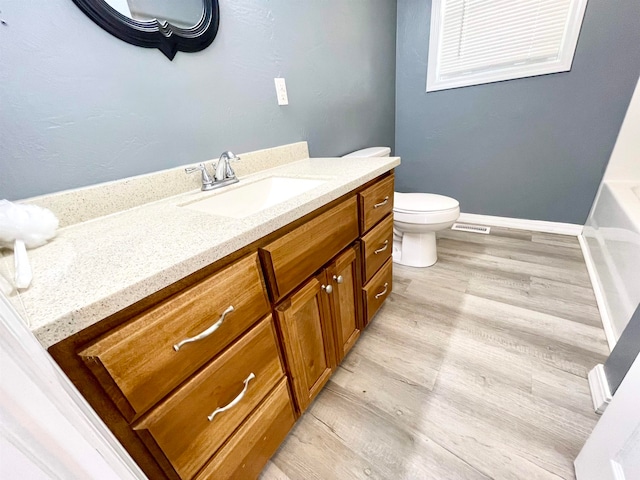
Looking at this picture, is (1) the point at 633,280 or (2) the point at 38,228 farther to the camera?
(1) the point at 633,280

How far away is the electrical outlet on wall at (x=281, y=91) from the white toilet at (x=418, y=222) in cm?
61

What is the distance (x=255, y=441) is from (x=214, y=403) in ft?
0.78

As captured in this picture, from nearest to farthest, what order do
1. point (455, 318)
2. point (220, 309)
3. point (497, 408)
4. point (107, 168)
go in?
point (220, 309) < point (107, 168) < point (497, 408) < point (455, 318)

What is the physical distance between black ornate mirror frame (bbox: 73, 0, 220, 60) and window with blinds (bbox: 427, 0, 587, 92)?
5.75ft

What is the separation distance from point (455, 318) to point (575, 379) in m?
0.47

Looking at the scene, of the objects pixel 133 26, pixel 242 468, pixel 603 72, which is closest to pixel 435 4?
pixel 603 72

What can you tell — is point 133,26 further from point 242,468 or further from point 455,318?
point 455,318

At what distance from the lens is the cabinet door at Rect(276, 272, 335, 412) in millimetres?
747

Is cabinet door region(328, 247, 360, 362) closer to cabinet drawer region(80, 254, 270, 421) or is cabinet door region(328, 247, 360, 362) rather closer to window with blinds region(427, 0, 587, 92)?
cabinet drawer region(80, 254, 270, 421)

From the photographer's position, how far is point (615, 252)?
4.33ft

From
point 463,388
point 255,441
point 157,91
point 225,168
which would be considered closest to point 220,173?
point 225,168

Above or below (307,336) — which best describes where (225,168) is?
above

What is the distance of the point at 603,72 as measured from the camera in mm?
1583

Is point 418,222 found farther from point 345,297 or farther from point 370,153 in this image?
point 345,297
